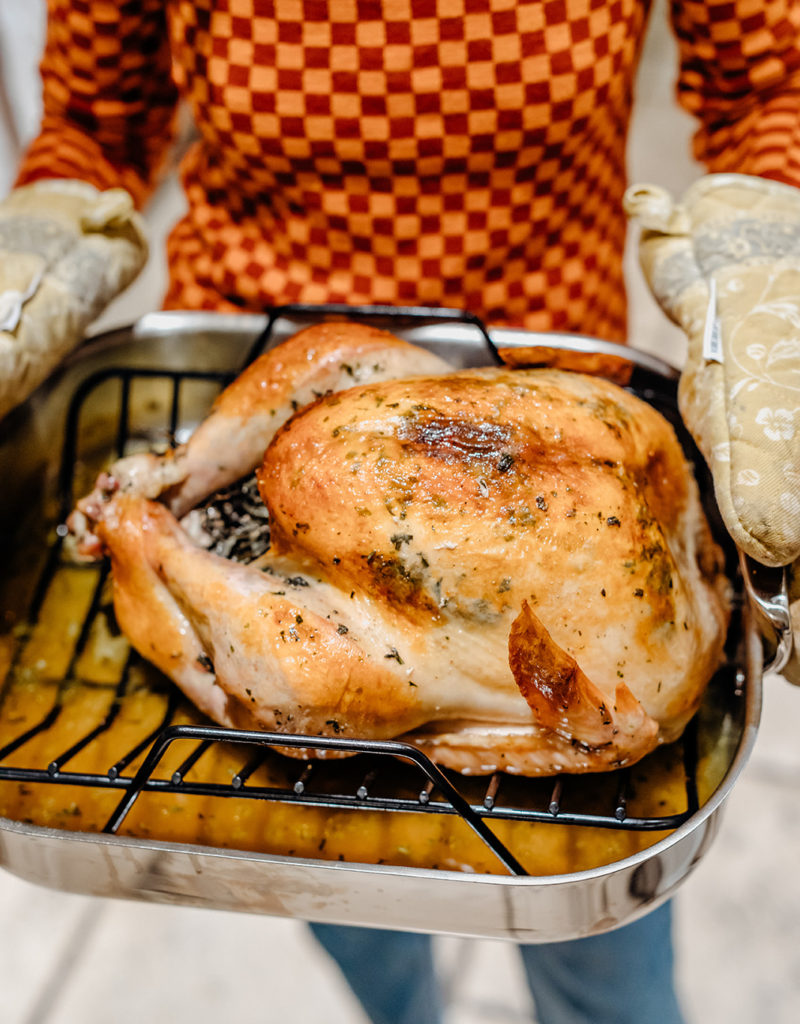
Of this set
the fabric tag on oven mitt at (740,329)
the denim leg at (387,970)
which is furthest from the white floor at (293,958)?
the fabric tag on oven mitt at (740,329)

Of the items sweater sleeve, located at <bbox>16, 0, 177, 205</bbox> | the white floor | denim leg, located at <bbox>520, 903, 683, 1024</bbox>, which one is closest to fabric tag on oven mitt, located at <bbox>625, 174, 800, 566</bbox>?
denim leg, located at <bbox>520, 903, 683, 1024</bbox>

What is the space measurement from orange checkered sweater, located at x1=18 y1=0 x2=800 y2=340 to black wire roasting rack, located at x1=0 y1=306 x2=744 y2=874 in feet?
0.46

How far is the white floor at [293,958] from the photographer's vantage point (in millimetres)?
1746

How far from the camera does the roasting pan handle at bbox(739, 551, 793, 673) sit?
0.82m

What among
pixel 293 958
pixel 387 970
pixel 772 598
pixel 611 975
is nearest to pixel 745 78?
pixel 772 598

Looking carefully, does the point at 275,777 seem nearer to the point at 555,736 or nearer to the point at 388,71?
the point at 555,736

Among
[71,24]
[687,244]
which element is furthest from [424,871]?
[71,24]

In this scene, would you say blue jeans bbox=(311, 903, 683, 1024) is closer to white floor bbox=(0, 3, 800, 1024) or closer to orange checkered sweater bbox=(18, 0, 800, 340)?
white floor bbox=(0, 3, 800, 1024)

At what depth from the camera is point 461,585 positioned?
0.84 m

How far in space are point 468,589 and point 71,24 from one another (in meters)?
0.91

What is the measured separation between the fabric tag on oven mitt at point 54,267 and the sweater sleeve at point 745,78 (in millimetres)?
739

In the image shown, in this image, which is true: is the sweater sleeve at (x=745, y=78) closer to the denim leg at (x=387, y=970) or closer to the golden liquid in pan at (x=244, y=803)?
the golden liquid in pan at (x=244, y=803)

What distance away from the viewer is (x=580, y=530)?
83 cm

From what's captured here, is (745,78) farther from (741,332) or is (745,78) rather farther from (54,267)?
(54,267)
